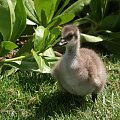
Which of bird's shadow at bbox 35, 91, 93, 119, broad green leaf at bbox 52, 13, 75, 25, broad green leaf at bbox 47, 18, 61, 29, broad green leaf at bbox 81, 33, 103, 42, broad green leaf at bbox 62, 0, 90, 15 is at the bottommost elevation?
bird's shadow at bbox 35, 91, 93, 119

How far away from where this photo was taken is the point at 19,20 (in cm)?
384

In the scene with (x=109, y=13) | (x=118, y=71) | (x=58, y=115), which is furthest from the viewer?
(x=109, y=13)

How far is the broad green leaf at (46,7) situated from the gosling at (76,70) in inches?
26.2

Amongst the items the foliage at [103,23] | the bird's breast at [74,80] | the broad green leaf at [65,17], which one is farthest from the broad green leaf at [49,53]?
the bird's breast at [74,80]

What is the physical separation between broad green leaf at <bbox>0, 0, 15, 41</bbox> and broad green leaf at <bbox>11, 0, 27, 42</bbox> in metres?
0.04

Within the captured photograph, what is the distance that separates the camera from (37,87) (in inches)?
149

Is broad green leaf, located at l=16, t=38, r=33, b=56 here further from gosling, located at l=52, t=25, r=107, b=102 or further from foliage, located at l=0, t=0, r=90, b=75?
gosling, located at l=52, t=25, r=107, b=102

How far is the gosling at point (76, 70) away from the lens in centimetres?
338

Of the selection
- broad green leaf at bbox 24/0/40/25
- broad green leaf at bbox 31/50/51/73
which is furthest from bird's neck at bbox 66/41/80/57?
broad green leaf at bbox 24/0/40/25

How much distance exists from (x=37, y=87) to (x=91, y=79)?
554mm

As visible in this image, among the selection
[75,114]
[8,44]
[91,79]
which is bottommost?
[75,114]

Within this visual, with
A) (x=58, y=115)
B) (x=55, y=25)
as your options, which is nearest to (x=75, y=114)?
(x=58, y=115)

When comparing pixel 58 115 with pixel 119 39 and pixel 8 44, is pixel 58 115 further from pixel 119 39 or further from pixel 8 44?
pixel 119 39

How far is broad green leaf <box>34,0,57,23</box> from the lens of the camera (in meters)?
3.98
